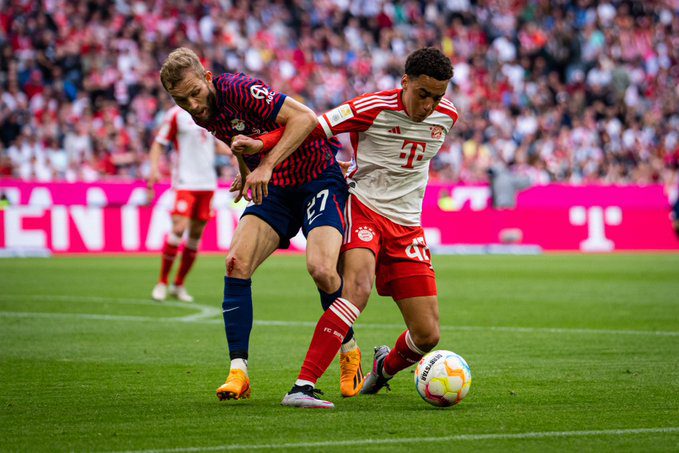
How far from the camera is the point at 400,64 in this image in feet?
93.0

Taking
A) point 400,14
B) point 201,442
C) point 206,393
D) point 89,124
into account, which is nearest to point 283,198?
point 206,393

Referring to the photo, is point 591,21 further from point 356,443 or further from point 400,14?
point 356,443

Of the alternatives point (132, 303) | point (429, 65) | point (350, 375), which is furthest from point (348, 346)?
point (132, 303)

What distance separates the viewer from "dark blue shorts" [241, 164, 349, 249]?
21.6 ft

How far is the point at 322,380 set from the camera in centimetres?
732

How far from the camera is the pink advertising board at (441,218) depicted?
67.1 ft

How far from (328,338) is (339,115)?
1.34 m

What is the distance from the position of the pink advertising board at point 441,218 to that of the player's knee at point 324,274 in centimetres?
1468

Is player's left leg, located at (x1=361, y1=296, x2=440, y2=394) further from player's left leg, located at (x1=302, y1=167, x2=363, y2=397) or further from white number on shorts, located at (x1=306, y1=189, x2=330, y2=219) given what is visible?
white number on shorts, located at (x1=306, y1=189, x2=330, y2=219)

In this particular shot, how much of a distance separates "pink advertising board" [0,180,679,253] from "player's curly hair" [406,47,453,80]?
1475 centimetres

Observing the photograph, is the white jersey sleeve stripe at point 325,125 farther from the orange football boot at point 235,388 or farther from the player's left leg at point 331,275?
the orange football boot at point 235,388

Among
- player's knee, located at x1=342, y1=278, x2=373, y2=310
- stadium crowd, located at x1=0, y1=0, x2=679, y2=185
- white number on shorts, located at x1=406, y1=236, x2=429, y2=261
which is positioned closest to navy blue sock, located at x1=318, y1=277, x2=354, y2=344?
player's knee, located at x1=342, y1=278, x2=373, y2=310

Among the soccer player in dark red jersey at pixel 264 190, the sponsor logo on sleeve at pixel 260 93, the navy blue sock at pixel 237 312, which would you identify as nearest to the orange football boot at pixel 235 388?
the soccer player in dark red jersey at pixel 264 190

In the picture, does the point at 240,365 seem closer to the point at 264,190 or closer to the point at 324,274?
the point at 324,274
